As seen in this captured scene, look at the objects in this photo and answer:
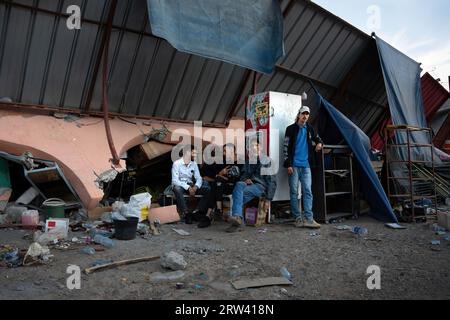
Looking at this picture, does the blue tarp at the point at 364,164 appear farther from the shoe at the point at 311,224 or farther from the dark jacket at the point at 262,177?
the dark jacket at the point at 262,177

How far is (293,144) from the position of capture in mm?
5754

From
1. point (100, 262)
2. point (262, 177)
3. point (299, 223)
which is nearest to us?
point (100, 262)

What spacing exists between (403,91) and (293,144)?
160 inches

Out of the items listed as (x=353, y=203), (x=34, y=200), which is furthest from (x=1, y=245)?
Result: (x=353, y=203)

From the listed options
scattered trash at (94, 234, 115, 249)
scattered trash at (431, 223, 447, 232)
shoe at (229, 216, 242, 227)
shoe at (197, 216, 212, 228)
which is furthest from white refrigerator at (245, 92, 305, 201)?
scattered trash at (94, 234, 115, 249)

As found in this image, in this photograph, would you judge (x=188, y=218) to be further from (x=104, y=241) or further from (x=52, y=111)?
(x=52, y=111)

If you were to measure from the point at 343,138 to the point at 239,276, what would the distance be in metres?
4.16

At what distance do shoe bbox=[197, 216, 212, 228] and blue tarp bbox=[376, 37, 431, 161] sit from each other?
13.6 ft

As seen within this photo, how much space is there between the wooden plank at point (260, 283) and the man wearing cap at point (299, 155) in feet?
8.59

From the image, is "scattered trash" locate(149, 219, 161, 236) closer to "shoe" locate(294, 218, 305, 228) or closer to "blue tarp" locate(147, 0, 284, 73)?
"shoe" locate(294, 218, 305, 228)

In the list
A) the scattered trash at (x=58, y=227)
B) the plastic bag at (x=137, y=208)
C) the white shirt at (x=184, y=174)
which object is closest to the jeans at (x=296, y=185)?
the white shirt at (x=184, y=174)

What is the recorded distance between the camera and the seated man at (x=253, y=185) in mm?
5465

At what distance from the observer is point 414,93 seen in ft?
28.8

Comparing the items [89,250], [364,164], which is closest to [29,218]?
[89,250]
